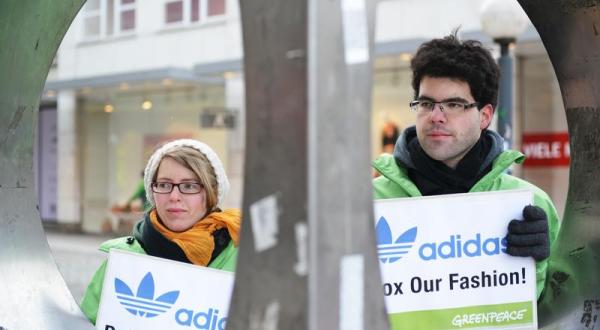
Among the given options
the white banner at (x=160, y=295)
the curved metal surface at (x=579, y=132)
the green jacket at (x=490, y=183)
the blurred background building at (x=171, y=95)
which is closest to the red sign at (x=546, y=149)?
Result: the blurred background building at (x=171, y=95)

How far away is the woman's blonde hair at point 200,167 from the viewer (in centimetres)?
291

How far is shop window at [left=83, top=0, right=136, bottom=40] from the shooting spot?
19.9m

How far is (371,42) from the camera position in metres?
1.24

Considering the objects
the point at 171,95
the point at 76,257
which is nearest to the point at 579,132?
the point at 76,257

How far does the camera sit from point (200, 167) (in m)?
2.91

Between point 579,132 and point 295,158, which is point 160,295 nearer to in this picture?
point 579,132

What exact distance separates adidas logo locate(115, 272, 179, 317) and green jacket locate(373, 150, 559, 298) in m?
0.75

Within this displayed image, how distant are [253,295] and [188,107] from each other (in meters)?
18.5

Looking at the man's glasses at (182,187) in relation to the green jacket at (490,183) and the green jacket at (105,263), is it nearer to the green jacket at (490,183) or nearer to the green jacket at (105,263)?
the green jacket at (105,263)

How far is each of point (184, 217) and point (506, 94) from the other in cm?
551

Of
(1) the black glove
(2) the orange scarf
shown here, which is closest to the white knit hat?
(2) the orange scarf

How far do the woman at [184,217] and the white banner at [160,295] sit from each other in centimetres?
22

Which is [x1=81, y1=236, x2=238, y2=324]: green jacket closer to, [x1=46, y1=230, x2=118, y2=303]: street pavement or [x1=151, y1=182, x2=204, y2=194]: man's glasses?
[x1=151, y1=182, x2=204, y2=194]: man's glasses

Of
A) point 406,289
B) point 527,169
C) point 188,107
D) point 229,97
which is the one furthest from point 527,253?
point 188,107
